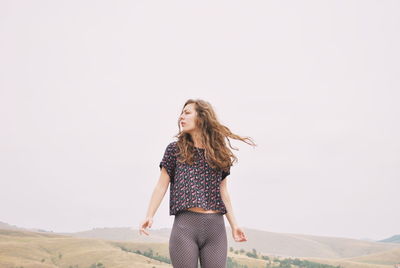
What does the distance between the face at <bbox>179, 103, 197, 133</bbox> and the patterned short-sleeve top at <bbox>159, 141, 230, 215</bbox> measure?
0.15m

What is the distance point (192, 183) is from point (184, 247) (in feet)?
1.58

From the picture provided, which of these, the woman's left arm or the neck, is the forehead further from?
the woman's left arm

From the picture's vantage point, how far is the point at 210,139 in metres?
3.88

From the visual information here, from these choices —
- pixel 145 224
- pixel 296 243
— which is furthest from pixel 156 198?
pixel 296 243

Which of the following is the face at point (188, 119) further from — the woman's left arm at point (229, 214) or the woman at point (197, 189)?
the woman's left arm at point (229, 214)

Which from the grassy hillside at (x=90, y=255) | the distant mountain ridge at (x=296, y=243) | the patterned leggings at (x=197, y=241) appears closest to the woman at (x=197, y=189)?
the patterned leggings at (x=197, y=241)

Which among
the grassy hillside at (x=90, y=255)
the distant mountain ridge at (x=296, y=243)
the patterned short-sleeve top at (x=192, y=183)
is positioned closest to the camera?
the patterned short-sleeve top at (x=192, y=183)

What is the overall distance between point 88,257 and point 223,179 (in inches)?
1468

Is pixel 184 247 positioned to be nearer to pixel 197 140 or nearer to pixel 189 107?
pixel 197 140

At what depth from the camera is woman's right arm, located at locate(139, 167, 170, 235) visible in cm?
371

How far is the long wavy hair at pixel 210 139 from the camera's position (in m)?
3.78

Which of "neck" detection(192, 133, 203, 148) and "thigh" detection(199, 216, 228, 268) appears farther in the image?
"neck" detection(192, 133, 203, 148)

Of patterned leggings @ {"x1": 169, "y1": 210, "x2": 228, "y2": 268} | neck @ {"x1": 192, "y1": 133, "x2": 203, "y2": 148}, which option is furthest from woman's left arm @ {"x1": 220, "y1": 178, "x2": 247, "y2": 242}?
neck @ {"x1": 192, "y1": 133, "x2": 203, "y2": 148}

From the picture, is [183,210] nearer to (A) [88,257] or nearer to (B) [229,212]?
(B) [229,212]
